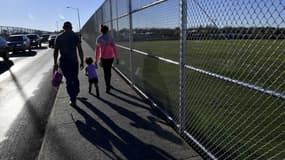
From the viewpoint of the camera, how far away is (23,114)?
6.63 m

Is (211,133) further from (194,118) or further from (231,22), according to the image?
(231,22)

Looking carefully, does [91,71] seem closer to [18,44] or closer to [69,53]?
[69,53]

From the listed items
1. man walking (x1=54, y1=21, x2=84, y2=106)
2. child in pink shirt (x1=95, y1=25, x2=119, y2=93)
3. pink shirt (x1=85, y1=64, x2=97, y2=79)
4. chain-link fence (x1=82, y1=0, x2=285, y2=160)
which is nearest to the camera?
chain-link fence (x1=82, y1=0, x2=285, y2=160)

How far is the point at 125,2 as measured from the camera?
841 cm

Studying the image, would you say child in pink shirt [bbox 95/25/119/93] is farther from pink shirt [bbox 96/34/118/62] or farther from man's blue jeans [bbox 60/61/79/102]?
man's blue jeans [bbox 60/61/79/102]

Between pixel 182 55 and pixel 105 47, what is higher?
pixel 182 55

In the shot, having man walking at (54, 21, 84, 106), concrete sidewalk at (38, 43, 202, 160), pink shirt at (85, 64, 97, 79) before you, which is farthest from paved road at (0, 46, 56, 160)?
pink shirt at (85, 64, 97, 79)

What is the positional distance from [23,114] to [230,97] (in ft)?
14.7

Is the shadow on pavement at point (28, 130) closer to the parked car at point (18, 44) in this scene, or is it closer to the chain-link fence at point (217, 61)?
the chain-link fence at point (217, 61)

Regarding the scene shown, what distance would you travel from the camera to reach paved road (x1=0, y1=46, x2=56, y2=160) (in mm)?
4690

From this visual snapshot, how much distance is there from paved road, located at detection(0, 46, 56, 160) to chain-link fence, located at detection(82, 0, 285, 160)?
2.40 metres

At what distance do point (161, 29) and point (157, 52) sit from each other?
1.00 metres

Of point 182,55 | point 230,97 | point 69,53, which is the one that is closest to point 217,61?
point 230,97

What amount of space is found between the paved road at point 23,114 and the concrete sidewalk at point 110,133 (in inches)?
8.7
